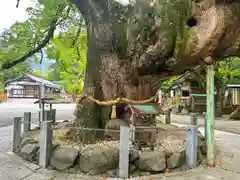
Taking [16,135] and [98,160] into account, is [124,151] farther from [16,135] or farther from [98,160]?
[16,135]

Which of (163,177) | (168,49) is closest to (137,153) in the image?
(163,177)

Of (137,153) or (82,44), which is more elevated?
(82,44)

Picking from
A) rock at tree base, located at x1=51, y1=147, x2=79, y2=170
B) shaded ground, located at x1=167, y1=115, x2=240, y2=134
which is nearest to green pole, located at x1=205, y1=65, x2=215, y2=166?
rock at tree base, located at x1=51, y1=147, x2=79, y2=170

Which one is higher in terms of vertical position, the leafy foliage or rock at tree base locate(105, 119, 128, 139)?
the leafy foliage

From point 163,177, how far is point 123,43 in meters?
3.00

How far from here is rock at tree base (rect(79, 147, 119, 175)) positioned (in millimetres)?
3822

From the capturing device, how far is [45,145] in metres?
4.10

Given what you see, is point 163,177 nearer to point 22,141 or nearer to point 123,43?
point 123,43

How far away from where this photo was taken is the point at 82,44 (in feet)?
36.3

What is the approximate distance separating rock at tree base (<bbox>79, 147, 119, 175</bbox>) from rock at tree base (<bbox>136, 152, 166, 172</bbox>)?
0.45 m

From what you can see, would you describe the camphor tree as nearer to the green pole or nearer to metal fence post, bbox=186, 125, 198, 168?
the green pole

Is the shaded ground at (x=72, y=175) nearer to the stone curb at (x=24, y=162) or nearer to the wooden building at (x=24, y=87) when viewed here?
the stone curb at (x=24, y=162)

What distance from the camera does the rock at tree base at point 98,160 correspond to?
150 inches

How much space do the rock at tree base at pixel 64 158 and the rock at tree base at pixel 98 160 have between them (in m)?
0.16
